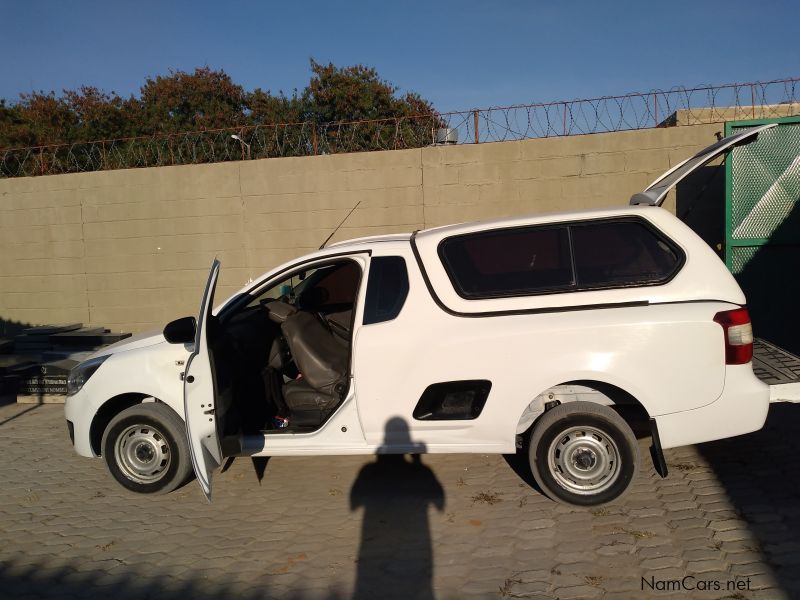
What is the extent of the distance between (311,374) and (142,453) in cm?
141

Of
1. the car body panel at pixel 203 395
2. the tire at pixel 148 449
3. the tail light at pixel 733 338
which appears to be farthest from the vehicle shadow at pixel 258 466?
the tail light at pixel 733 338

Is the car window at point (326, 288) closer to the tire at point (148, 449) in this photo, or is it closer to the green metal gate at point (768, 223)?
the tire at point (148, 449)

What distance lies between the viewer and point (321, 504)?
521cm

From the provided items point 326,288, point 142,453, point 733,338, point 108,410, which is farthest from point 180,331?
point 733,338

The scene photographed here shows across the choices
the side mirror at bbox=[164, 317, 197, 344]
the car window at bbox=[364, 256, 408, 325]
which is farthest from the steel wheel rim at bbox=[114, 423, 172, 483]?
the car window at bbox=[364, 256, 408, 325]

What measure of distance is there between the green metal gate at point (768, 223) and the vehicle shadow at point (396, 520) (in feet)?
17.6

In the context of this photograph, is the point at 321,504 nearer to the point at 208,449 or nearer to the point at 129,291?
the point at 208,449

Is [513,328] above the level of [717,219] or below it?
below

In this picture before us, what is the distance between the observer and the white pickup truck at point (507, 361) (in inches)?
179

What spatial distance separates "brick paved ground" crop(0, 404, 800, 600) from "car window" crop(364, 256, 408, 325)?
4.56 feet

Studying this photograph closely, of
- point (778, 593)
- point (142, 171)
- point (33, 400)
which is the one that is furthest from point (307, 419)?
point (142, 171)

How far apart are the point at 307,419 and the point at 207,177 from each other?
6803mm

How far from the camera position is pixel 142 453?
5.38 meters

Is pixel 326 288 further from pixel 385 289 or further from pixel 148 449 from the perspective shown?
pixel 148 449
